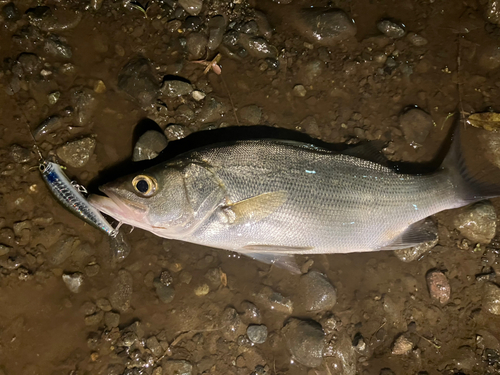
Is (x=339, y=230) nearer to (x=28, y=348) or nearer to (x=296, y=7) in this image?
(x=296, y=7)

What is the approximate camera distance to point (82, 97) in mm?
3865

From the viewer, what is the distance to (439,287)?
3.93m

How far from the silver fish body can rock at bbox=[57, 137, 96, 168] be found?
1063 millimetres

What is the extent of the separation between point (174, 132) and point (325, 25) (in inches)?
99.5

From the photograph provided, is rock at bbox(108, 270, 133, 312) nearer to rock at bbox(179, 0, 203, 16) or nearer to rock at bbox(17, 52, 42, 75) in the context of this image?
rock at bbox(17, 52, 42, 75)

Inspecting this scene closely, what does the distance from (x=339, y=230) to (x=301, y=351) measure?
1518 millimetres

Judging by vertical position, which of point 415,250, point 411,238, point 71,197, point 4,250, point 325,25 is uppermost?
point 325,25

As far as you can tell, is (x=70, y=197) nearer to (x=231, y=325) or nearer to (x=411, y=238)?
(x=231, y=325)

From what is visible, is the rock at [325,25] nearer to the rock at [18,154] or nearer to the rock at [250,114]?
the rock at [250,114]

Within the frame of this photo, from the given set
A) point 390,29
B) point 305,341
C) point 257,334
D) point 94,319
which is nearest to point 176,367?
point 257,334

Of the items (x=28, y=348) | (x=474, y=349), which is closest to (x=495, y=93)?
(x=474, y=349)

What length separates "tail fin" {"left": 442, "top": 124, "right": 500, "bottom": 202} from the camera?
3695mm

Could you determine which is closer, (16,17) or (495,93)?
(16,17)

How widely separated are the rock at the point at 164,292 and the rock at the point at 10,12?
3746 millimetres
